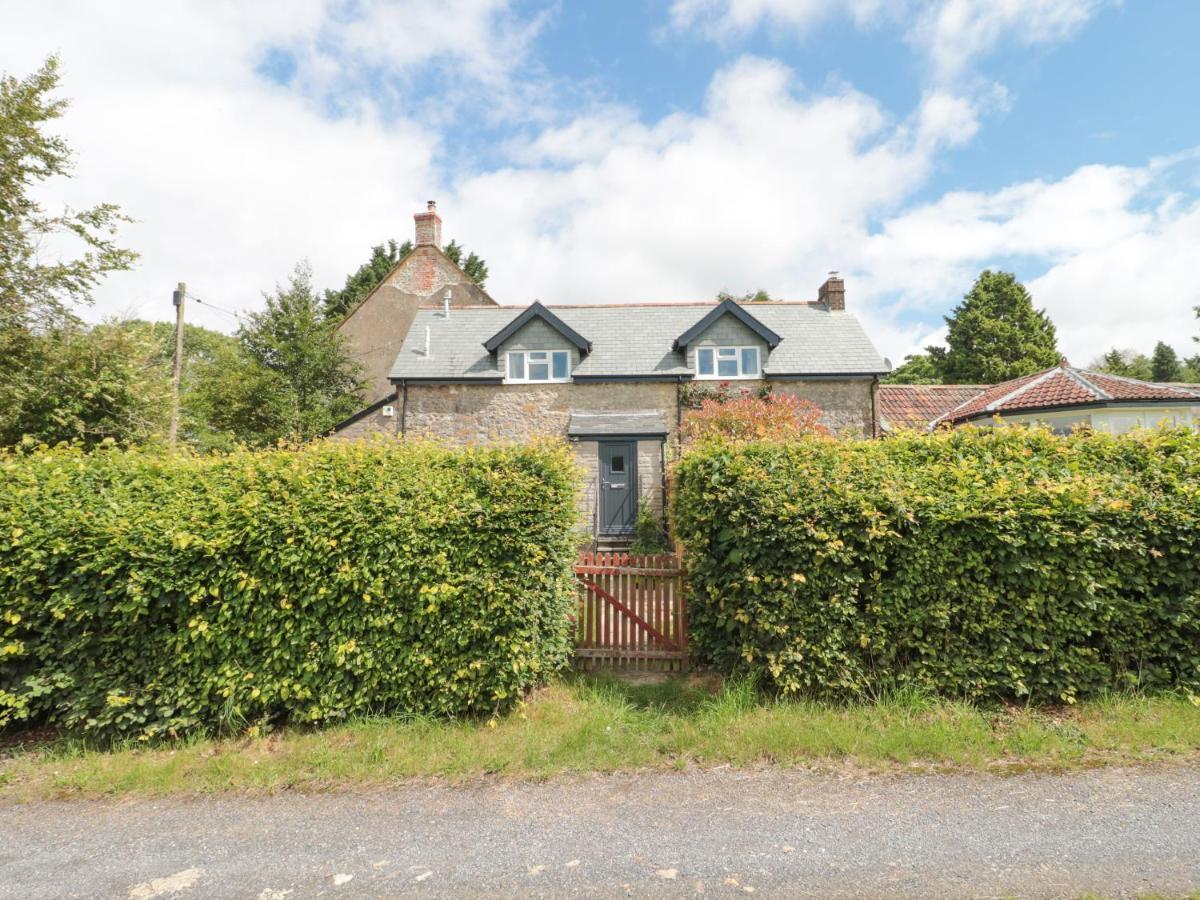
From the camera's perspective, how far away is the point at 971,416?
17.7 meters

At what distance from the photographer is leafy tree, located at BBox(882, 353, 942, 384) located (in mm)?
37375

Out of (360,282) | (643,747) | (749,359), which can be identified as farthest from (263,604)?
(360,282)

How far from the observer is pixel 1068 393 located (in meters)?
16.2

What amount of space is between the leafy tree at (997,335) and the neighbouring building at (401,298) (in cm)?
3041

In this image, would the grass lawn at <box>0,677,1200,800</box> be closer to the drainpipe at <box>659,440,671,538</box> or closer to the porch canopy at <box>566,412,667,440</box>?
the drainpipe at <box>659,440,671,538</box>

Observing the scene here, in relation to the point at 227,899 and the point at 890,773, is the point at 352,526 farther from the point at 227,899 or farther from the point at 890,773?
the point at 890,773

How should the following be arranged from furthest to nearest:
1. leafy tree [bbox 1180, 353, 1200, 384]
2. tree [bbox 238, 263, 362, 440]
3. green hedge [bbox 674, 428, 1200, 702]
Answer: leafy tree [bbox 1180, 353, 1200, 384]
tree [bbox 238, 263, 362, 440]
green hedge [bbox 674, 428, 1200, 702]

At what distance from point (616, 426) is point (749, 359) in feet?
16.3

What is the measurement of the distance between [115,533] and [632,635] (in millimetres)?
5023

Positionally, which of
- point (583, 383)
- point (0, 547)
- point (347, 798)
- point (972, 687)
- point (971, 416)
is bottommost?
point (347, 798)

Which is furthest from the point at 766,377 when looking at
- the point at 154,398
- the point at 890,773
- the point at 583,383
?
the point at 154,398

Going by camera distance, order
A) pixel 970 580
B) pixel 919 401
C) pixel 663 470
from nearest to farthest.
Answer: pixel 970 580, pixel 663 470, pixel 919 401

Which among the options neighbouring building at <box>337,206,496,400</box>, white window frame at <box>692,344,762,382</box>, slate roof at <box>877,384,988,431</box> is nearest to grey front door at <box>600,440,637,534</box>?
white window frame at <box>692,344,762,382</box>

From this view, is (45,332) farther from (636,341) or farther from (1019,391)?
(1019,391)
